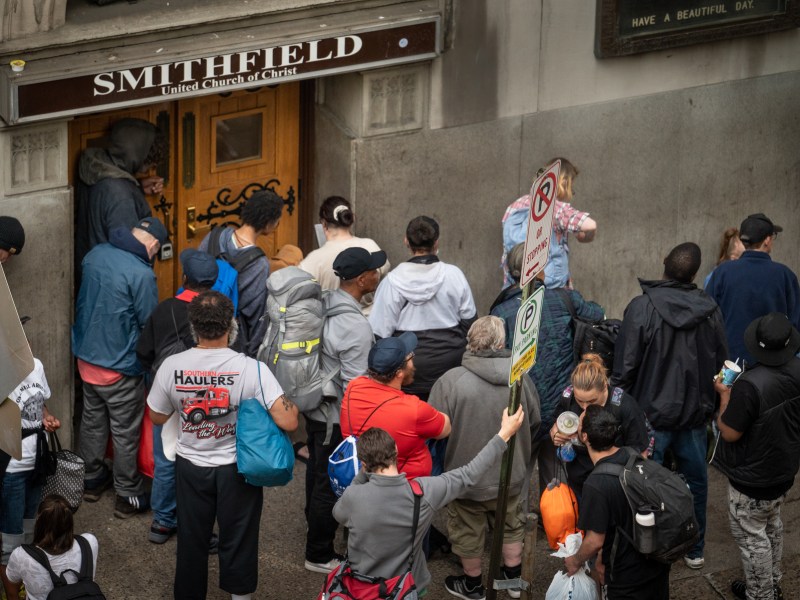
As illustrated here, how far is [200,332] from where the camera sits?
724 centimetres

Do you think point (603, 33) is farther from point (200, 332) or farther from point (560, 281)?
point (200, 332)

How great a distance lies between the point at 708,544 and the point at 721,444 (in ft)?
4.05

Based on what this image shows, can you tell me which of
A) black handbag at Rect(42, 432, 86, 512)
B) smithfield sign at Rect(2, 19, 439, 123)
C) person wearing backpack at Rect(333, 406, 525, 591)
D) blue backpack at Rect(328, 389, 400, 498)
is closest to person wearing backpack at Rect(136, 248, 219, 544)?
black handbag at Rect(42, 432, 86, 512)

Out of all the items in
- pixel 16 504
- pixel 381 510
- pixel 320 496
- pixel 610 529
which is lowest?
pixel 320 496

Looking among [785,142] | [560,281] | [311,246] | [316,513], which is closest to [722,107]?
[785,142]

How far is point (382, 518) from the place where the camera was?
652 centimetres

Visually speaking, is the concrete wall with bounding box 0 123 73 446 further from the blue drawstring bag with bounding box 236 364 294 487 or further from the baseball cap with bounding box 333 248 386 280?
the blue drawstring bag with bounding box 236 364 294 487

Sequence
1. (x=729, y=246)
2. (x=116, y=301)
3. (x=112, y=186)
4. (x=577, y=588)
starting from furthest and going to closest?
1. (x=729, y=246)
2. (x=112, y=186)
3. (x=116, y=301)
4. (x=577, y=588)

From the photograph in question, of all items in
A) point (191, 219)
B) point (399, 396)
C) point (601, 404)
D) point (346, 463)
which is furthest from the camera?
point (191, 219)

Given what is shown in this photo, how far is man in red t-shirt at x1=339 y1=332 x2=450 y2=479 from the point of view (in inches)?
288

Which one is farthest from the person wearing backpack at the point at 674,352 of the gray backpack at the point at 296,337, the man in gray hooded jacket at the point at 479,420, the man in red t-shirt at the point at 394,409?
the gray backpack at the point at 296,337

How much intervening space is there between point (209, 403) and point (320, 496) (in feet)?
4.22

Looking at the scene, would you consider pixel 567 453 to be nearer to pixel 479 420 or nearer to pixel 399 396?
pixel 479 420

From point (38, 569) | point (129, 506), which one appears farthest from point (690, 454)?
point (38, 569)
